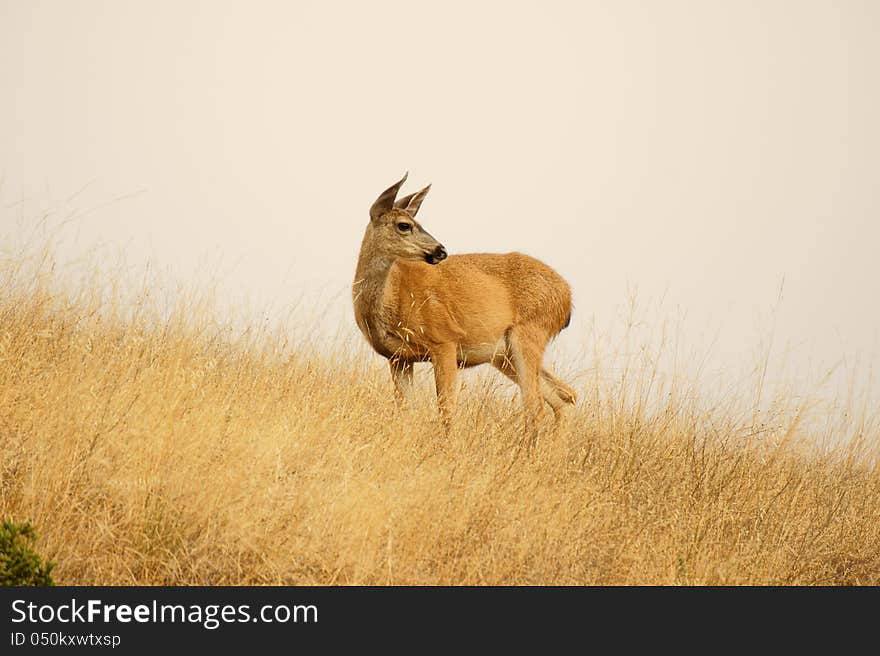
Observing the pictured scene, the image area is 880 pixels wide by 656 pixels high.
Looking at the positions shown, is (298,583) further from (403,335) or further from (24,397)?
(403,335)

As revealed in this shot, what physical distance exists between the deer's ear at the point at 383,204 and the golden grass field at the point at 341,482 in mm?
1500

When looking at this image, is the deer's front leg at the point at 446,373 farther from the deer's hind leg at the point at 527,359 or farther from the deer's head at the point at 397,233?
the deer's hind leg at the point at 527,359

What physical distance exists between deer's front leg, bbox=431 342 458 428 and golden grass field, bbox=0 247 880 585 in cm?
18

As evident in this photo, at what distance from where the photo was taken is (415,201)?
9359 millimetres

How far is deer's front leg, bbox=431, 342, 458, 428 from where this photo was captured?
28.0ft

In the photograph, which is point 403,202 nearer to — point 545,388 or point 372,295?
point 372,295

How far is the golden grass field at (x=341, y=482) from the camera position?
4.99m
